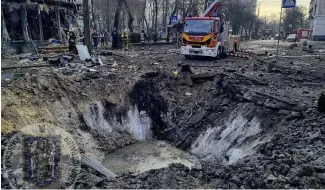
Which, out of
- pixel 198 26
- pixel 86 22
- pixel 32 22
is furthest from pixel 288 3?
pixel 32 22

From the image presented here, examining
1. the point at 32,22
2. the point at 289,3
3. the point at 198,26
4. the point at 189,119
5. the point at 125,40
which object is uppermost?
the point at 289,3

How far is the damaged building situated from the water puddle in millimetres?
11499

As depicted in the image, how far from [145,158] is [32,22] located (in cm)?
1624

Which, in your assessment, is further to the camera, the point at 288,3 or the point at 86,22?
the point at 86,22

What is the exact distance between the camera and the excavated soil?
5.32 m

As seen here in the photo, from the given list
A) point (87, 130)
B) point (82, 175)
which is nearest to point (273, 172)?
point (82, 175)

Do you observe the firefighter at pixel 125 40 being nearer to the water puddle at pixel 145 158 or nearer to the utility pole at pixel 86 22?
the utility pole at pixel 86 22

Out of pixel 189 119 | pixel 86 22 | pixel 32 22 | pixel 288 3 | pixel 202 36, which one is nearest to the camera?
pixel 189 119

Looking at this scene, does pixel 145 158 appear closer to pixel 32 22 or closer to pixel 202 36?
pixel 202 36

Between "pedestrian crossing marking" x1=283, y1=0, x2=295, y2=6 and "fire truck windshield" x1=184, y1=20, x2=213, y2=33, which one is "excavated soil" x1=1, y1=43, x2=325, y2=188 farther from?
"fire truck windshield" x1=184, y1=20, x2=213, y2=33

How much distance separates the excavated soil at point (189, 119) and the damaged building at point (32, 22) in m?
6.62

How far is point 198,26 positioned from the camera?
16312mm

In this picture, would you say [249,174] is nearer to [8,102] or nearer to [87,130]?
[87,130]

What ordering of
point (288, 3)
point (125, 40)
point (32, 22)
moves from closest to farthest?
point (288, 3), point (32, 22), point (125, 40)
